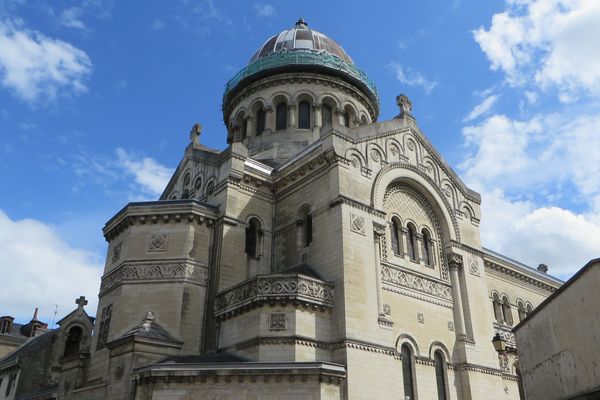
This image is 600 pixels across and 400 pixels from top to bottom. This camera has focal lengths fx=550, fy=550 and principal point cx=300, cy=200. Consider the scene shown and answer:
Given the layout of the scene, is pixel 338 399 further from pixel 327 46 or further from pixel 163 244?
pixel 327 46

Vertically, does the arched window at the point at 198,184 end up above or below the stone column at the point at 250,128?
below

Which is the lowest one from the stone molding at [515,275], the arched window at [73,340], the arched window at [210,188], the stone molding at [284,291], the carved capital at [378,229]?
the stone molding at [284,291]

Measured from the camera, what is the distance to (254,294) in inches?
819

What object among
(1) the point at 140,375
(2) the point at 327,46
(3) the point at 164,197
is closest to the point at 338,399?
(1) the point at 140,375

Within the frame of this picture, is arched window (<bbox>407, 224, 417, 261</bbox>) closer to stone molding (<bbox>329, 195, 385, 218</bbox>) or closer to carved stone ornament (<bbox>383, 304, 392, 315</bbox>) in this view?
stone molding (<bbox>329, 195, 385, 218</bbox>)

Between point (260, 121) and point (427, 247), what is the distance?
14.0 meters

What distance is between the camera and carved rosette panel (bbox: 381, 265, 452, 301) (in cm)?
2391

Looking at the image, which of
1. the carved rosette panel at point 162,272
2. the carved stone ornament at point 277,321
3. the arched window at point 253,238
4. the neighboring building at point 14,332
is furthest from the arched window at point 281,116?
the neighboring building at point 14,332

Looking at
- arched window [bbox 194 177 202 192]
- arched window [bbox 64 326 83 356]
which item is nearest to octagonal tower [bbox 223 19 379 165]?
arched window [bbox 194 177 202 192]

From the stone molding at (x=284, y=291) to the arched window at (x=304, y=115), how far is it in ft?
49.0

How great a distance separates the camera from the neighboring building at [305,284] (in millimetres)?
19844

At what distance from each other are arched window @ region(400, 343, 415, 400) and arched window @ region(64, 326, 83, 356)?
20.7m

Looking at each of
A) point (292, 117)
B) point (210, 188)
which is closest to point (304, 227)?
point (210, 188)

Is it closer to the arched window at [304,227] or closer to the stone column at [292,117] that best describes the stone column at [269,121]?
the stone column at [292,117]
